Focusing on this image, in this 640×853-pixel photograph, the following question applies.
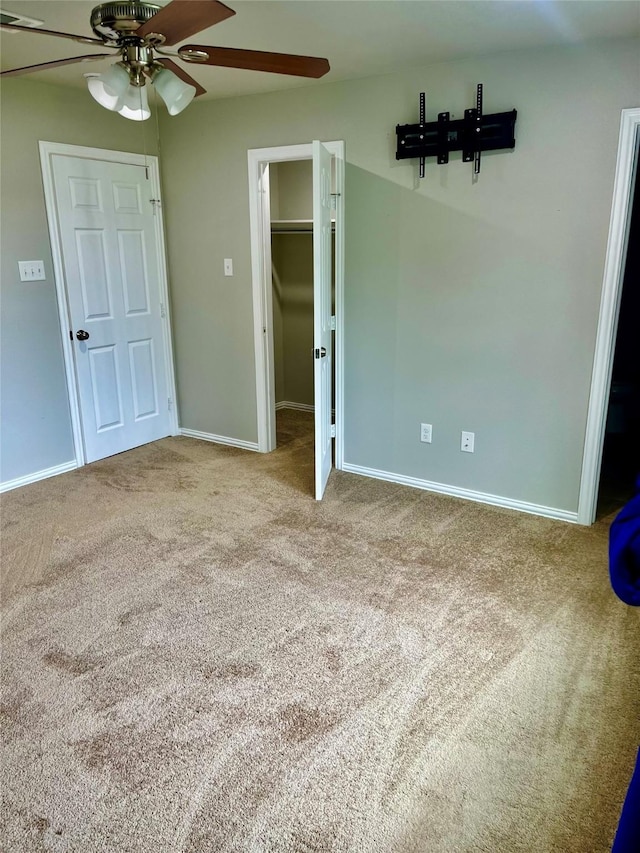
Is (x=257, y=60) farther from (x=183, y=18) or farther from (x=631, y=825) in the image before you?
(x=631, y=825)

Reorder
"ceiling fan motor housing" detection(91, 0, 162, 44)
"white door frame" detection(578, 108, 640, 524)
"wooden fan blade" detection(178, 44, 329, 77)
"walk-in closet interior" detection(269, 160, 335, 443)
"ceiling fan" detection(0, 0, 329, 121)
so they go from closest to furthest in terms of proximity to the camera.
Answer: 1. "ceiling fan" detection(0, 0, 329, 121)
2. "ceiling fan motor housing" detection(91, 0, 162, 44)
3. "wooden fan blade" detection(178, 44, 329, 77)
4. "white door frame" detection(578, 108, 640, 524)
5. "walk-in closet interior" detection(269, 160, 335, 443)

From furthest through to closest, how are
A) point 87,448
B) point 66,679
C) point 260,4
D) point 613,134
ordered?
1. point 87,448
2. point 613,134
3. point 260,4
4. point 66,679

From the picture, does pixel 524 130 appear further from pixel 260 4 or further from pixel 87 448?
pixel 87 448

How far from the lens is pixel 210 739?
73.5 inches

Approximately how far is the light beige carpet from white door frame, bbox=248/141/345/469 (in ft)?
3.21

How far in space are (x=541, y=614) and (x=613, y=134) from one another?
86.9 inches

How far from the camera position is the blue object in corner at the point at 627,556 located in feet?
3.62

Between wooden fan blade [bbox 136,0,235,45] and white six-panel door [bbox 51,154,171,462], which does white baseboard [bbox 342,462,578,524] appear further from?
wooden fan blade [bbox 136,0,235,45]

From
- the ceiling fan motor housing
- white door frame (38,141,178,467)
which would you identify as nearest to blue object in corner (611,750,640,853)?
the ceiling fan motor housing

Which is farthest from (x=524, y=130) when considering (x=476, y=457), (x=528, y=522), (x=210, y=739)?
(x=210, y=739)

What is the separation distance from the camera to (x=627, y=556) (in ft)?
3.67

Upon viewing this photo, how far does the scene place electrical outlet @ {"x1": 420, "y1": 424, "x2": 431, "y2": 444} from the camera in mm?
3643

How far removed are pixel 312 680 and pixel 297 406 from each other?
11.9 ft

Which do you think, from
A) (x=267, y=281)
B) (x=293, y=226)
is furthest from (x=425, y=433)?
(x=293, y=226)
